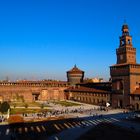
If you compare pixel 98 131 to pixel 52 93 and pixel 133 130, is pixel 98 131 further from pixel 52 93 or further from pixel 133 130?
pixel 52 93

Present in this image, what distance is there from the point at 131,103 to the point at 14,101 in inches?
1292

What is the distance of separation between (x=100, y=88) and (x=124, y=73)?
46.6 ft

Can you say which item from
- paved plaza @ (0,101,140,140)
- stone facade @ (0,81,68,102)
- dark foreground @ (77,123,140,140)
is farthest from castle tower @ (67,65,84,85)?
dark foreground @ (77,123,140,140)

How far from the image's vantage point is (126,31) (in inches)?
2328

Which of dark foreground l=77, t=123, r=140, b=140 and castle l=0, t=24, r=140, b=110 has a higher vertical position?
castle l=0, t=24, r=140, b=110

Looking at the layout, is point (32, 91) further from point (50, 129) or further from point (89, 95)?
point (50, 129)

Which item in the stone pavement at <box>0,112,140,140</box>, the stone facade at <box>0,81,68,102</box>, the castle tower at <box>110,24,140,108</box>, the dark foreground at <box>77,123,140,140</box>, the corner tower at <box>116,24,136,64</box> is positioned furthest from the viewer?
the stone facade at <box>0,81,68,102</box>

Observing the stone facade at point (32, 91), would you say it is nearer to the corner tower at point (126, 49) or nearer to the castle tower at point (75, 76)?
the castle tower at point (75, 76)

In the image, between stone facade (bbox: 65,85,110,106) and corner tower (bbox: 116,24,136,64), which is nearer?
corner tower (bbox: 116,24,136,64)

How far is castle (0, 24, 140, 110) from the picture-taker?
5425 cm

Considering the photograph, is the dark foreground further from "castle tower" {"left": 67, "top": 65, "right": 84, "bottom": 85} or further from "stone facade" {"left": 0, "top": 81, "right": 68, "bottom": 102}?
"castle tower" {"left": 67, "top": 65, "right": 84, "bottom": 85}

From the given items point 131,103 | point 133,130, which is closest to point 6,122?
point 133,130

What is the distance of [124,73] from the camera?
55594 millimetres

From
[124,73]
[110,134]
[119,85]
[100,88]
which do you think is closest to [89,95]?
[100,88]
